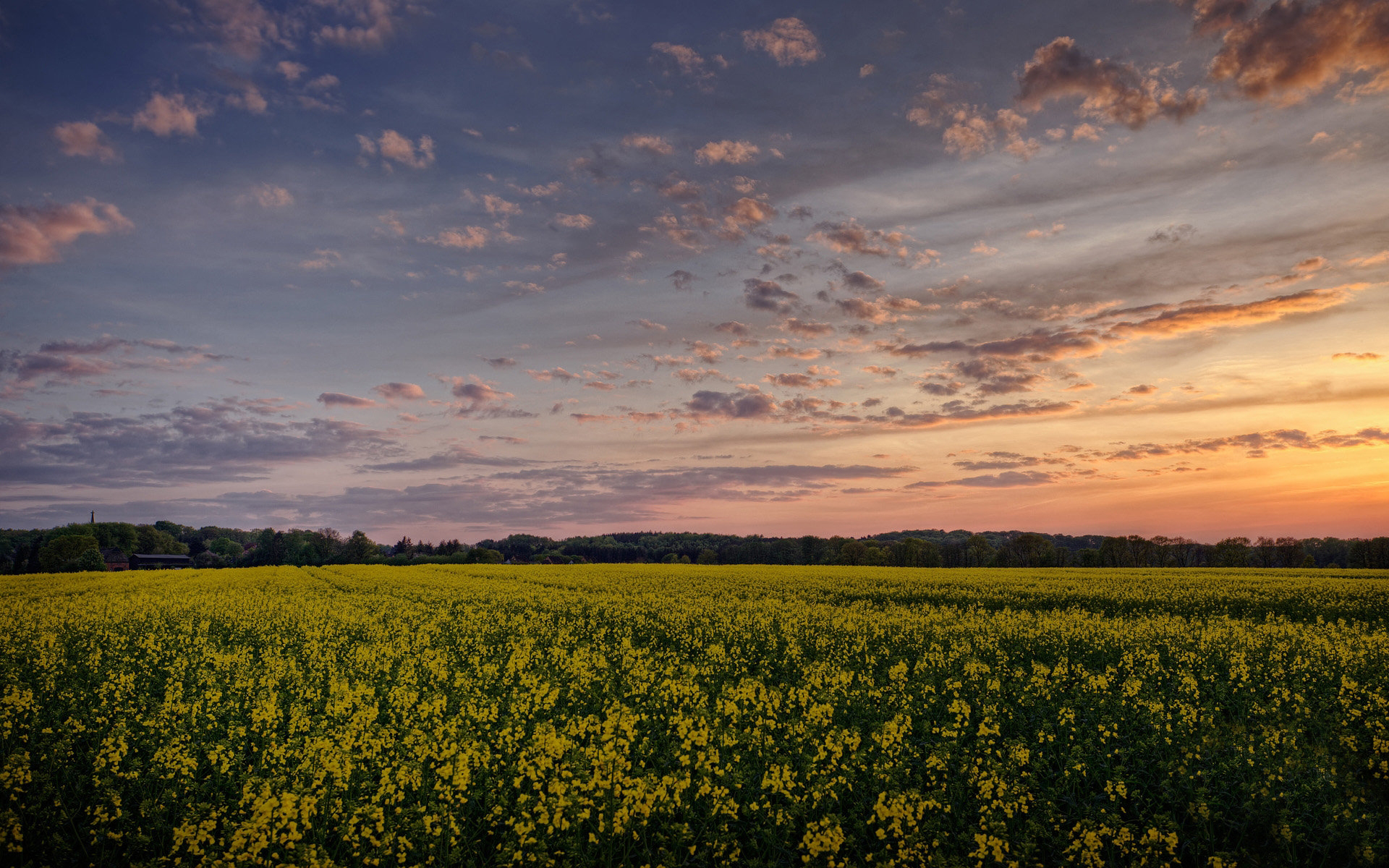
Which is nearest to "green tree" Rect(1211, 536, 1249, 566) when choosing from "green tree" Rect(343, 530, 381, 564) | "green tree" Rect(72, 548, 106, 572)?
"green tree" Rect(343, 530, 381, 564)

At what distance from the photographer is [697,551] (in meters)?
143

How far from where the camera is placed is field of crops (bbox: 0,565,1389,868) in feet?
24.2

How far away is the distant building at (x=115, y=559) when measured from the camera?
113 meters

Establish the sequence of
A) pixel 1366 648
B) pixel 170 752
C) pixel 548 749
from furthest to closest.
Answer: pixel 1366 648 < pixel 170 752 < pixel 548 749

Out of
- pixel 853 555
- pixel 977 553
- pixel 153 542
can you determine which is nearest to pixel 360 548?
pixel 153 542

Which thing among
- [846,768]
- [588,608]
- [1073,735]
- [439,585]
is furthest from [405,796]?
[439,585]

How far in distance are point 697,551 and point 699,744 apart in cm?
13538

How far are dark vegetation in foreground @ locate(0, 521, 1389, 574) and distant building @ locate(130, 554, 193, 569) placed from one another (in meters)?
2.47

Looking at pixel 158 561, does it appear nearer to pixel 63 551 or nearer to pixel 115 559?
pixel 115 559

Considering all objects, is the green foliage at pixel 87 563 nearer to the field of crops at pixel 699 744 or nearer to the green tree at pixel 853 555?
the field of crops at pixel 699 744

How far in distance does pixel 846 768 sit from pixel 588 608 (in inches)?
864

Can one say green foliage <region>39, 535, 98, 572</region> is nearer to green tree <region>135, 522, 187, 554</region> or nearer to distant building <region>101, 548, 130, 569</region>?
distant building <region>101, 548, 130, 569</region>

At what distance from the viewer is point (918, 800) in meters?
7.48

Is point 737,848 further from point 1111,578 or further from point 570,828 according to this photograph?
point 1111,578
